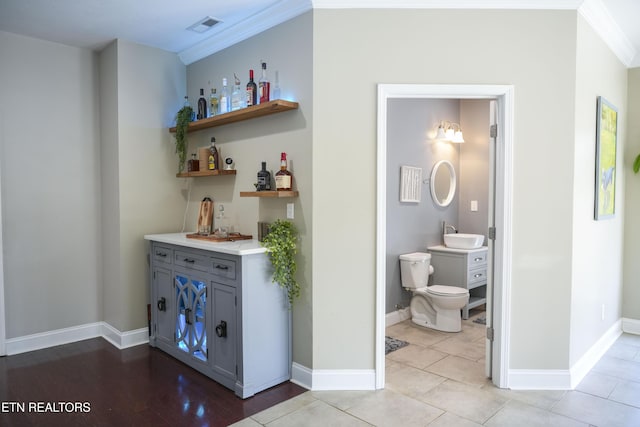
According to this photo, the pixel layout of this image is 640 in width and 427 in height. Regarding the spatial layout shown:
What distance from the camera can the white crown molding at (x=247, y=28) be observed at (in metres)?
2.91

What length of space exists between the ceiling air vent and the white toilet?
107 inches

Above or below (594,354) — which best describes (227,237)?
above

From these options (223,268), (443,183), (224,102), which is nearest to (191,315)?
(223,268)

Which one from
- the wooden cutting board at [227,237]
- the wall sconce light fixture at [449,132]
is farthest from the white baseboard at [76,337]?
the wall sconce light fixture at [449,132]

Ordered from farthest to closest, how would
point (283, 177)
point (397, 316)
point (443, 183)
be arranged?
point (443, 183), point (397, 316), point (283, 177)

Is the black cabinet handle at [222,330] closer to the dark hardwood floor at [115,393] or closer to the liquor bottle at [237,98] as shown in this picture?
the dark hardwood floor at [115,393]

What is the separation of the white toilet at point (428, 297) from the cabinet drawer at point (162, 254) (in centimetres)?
223

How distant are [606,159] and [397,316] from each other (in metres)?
2.33

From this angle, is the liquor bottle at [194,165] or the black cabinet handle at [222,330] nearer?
the black cabinet handle at [222,330]

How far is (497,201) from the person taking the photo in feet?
9.50

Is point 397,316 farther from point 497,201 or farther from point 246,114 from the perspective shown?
point 246,114

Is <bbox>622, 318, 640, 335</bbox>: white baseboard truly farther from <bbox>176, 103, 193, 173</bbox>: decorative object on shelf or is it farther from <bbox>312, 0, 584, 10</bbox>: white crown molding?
<bbox>176, 103, 193, 173</bbox>: decorative object on shelf

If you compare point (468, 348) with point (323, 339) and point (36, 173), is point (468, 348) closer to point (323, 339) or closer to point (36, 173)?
point (323, 339)

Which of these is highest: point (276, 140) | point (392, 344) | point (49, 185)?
point (276, 140)
